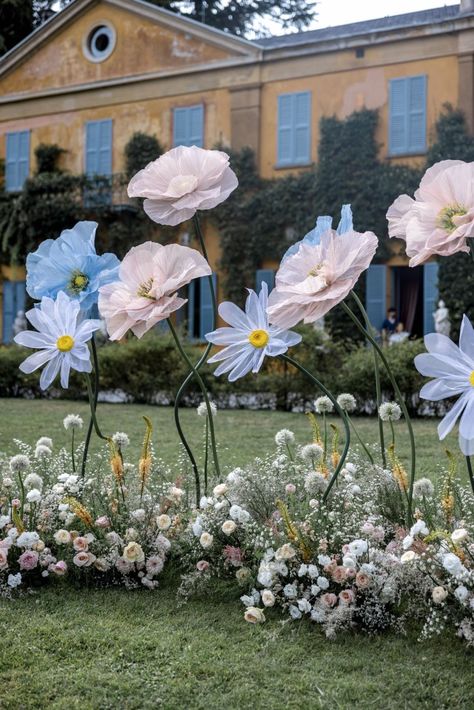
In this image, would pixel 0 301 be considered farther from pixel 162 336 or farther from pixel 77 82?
pixel 162 336

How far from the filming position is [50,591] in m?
2.64

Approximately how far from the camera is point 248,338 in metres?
2.48

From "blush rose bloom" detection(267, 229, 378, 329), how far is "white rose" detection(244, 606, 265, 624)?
73cm

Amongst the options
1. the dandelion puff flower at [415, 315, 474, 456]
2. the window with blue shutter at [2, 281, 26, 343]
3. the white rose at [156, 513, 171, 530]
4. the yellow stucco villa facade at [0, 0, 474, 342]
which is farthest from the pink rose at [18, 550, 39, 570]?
the window with blue shutter at [2, 281, 26, 343]

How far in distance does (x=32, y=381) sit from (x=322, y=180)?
6490mm

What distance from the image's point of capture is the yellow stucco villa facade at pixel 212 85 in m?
15.1

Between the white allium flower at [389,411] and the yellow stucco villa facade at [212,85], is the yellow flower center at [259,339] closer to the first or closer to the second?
the white allium flower at [389,411]

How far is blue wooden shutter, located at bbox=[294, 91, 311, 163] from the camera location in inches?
635

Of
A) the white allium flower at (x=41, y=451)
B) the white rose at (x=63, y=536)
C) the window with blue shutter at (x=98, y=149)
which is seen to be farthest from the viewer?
the window with blue shutter at (x=98, y=149)

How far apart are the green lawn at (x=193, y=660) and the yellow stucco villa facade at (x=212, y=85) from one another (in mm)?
13697

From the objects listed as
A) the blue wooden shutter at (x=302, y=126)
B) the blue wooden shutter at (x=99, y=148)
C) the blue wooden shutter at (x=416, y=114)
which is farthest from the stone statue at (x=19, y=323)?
the blue wooden shutter at (x=416, y=114)

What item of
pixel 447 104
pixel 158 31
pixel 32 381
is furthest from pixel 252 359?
pixel 158 31

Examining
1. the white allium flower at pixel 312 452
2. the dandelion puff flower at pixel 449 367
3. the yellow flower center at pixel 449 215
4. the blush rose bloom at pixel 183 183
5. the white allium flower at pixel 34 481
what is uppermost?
the blush rose bloom at pixel 183 183

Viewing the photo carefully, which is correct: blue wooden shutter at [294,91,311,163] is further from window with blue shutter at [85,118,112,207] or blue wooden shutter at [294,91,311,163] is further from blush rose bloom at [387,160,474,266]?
blush rose bloom at [387,160,474,266]
